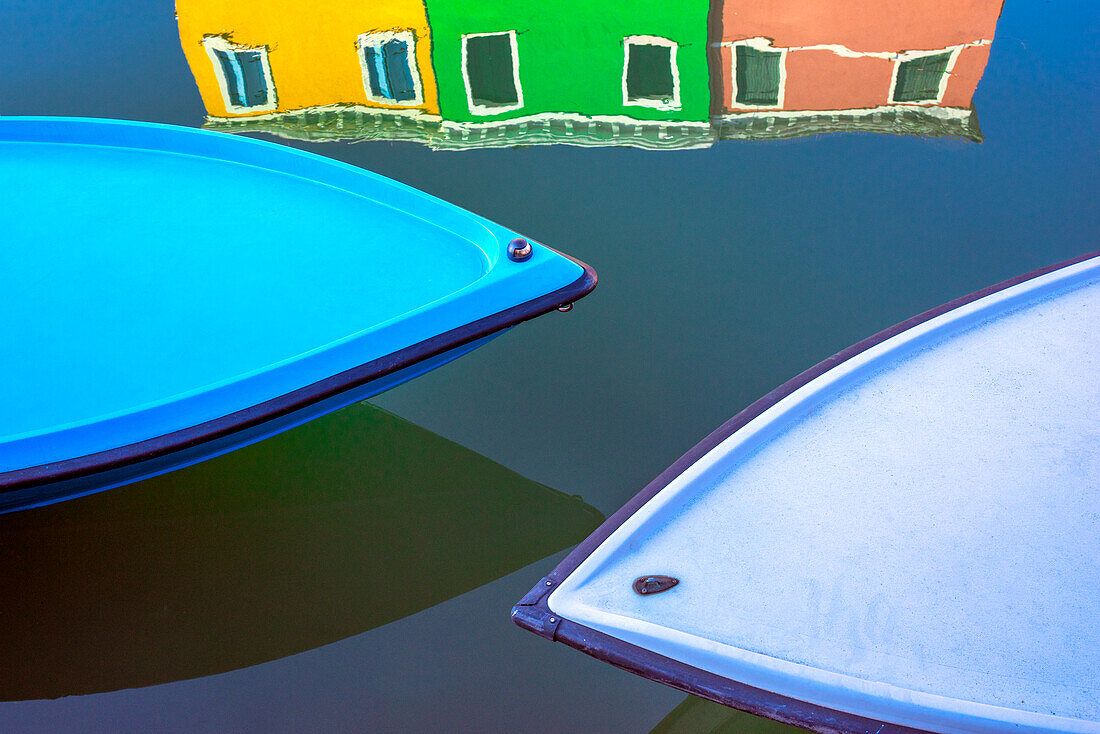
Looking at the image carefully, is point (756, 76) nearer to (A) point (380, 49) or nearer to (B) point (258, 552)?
(A) point (380, 49)

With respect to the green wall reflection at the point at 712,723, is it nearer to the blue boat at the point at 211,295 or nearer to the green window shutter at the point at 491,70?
the blue boat at the point at 211,295

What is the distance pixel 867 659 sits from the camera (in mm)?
2180

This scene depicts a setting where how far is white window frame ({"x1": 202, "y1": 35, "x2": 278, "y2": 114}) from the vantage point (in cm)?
506

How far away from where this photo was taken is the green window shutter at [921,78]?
4789 millimetres

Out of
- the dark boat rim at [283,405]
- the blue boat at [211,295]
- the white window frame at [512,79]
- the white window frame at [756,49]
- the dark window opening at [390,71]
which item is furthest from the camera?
the dark window opening at [390,71]

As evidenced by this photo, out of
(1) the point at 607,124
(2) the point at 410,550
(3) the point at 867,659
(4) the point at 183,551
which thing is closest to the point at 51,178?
(4) the point at 183,551

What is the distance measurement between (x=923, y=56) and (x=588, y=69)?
190 centimetres

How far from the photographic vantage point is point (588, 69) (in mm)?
5098

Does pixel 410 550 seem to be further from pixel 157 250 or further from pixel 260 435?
pixel 157 250

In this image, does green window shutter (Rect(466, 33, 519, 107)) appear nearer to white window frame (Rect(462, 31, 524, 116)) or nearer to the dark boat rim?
white window frame (Rect(462, 31, 524, 116))

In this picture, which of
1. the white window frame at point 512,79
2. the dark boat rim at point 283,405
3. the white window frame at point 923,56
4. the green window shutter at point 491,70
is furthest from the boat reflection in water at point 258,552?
the white window frame at point 923,56

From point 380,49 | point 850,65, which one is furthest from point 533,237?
point 850,65

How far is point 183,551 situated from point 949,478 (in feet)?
8.46

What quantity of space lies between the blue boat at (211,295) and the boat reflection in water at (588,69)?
56.0 inches
